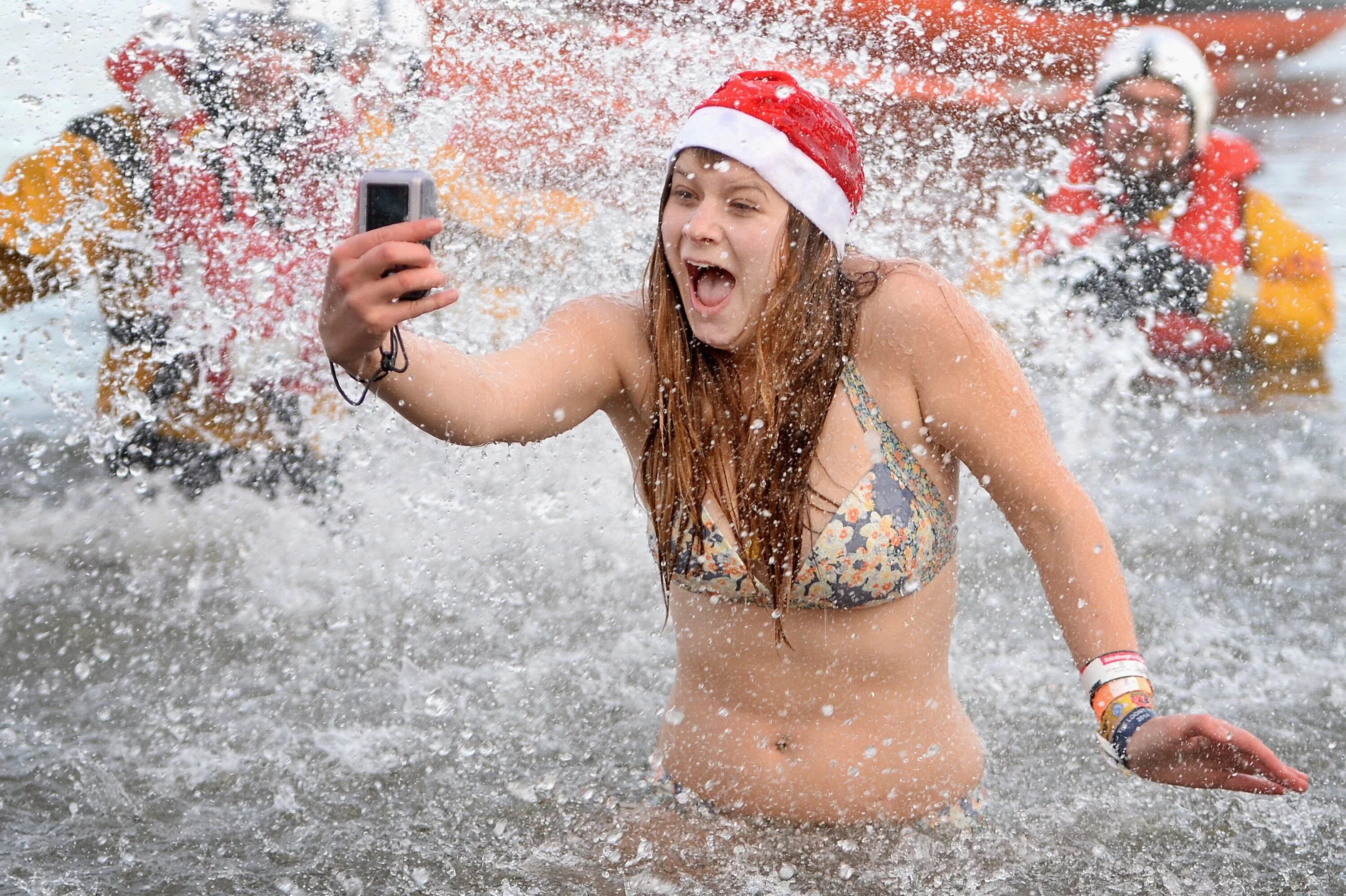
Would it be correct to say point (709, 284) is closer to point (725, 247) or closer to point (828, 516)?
point (725, 247)

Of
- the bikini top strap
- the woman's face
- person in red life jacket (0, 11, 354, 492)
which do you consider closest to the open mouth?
the woman's face

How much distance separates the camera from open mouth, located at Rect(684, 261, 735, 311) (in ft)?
7.31

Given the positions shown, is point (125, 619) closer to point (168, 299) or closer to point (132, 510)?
point (132, 510)

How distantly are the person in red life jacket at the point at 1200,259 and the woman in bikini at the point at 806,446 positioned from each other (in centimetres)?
478

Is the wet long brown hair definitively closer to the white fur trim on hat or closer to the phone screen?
the white fur trim on hat

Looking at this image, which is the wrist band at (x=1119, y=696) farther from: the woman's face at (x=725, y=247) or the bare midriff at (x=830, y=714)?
the woman's face at (x=725, y=247)

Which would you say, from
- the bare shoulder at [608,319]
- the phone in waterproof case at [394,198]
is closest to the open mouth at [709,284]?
the bare shoulder at [608,319]

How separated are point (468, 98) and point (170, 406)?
6.86 ft

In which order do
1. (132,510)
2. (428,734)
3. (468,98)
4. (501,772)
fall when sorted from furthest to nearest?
(468,98) < (132,510) < (428,734) < (501,772)

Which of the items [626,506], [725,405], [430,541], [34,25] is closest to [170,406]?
[430,541]

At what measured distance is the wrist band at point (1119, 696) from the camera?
204 centimetres

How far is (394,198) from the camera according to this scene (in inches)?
63.9

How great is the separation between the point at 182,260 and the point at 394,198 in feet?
12.2

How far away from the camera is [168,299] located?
4.98 m
